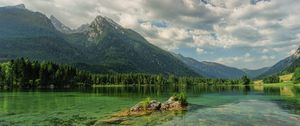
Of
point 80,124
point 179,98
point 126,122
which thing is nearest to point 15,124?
point 80,124

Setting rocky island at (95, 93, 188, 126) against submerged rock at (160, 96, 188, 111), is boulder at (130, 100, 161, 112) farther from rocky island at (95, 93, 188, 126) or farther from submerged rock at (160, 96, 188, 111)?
submerged rock at (160, 96, 188, 111)

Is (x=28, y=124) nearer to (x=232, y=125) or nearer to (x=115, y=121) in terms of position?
(x=115, y=121)

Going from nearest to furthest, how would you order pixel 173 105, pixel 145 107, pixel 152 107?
pixel 145 107 → pixel 152 107 → pixel 173 105

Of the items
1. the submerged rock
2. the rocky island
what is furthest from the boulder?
the submerged rock

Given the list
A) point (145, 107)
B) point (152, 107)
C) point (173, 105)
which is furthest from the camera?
point (173, 105)

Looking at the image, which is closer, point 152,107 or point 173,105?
point 152,107

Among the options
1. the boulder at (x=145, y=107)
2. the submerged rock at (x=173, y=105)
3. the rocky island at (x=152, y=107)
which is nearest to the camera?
the rocky island at (x=152, y=107)

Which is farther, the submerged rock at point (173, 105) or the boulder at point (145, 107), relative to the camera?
the submerged rock at point (173, 105)

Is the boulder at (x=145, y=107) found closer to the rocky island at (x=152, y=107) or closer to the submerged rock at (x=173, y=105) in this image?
the rocky island at (x=152, y=107)

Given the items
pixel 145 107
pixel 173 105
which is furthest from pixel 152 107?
pixel 173 105

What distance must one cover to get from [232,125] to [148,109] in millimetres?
25501

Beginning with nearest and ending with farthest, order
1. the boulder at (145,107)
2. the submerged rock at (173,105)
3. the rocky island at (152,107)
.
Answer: the rocky island at (152,107) < the boulder at (145,107) < the submerged rock at (173,105)

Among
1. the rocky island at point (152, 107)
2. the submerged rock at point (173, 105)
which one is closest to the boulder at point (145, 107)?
the rocky island at point (152, 107)

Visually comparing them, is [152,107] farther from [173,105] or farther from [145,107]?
[173,105]
